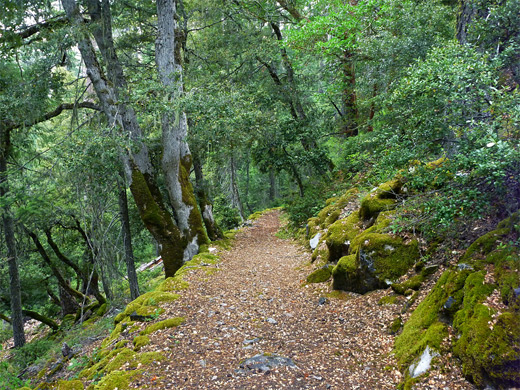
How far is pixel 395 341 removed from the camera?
12.3 feet

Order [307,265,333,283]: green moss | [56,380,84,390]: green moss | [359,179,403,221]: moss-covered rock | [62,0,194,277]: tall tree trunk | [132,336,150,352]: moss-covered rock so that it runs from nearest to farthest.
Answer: [56,380,84,390]: green moss → [132,336,150,352]: moss-covered rock → [359,179,403,221]: moss-covered rock → [307,265,333,283]: green moss → [62,0,194,277]: tall tree trunk

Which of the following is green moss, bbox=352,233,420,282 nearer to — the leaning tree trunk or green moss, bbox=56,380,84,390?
green moss, bbox=56,380,84,390

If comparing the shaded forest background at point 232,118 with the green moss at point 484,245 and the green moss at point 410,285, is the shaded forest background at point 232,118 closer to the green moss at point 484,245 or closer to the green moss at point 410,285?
the green moss at point 484,245

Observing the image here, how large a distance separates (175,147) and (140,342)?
5812mm

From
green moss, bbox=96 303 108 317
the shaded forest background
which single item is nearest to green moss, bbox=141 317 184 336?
the shaded forest background

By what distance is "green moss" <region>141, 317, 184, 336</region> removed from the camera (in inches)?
185

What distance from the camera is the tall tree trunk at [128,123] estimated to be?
7707mm

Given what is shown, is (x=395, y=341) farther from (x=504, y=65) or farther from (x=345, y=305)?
(x=504, y=65)

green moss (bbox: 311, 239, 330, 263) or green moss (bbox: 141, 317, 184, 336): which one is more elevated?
green moss (bbox: 141, 317, 184, 336)

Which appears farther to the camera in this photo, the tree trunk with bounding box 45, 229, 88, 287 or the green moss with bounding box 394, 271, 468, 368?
the tree trunk with bounding box 45, 229, 88, 287

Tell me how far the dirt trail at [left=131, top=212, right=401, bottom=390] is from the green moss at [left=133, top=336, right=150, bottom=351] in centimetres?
10

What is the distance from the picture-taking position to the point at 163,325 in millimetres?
4762

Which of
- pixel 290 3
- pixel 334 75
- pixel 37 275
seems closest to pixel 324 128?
pixel 334 75

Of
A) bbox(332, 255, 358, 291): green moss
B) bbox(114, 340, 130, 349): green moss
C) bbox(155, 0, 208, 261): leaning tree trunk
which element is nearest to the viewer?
bbox(114, 340, 130, 349): green moss
